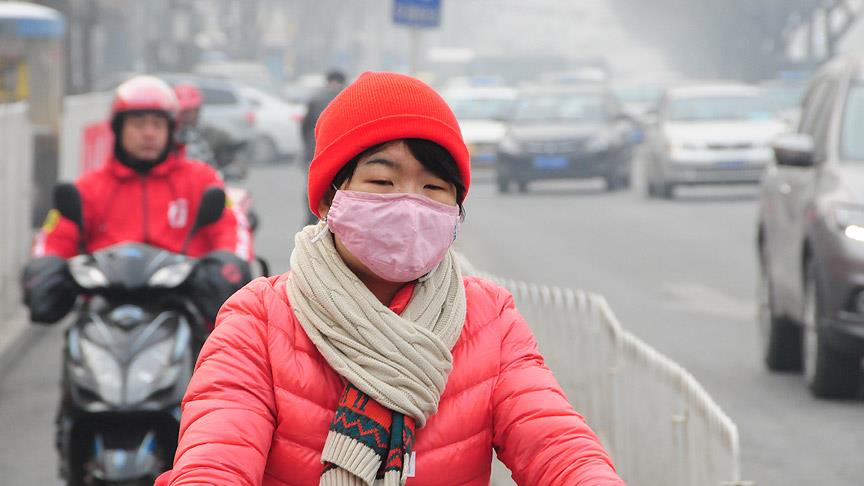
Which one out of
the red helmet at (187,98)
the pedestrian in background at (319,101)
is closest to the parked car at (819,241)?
the red helmet at (187,98)

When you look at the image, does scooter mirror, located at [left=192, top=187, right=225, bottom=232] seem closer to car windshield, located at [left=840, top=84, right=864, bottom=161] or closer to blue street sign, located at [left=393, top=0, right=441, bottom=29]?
Result: car windshield, located at [left=840, top=84, right=864, bottom=161]

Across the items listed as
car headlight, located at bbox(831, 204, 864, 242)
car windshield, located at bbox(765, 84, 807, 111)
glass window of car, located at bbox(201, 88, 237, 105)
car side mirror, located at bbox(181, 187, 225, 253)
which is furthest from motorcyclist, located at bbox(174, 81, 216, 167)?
car windshield, located at bbox(765, 84, 807, 111)

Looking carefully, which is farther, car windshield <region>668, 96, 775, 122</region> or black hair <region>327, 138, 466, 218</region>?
car windshield <region>668, 96, 775, 122</region>

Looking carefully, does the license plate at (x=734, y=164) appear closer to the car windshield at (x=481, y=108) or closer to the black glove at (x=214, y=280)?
the car windshield at (x=481, y=108)

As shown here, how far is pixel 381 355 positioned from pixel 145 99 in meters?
3.68

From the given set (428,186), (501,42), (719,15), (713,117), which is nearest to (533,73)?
(719,15)

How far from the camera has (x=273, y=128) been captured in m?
37.6

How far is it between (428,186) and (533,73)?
8201 centimetres

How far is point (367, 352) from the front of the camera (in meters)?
2.88

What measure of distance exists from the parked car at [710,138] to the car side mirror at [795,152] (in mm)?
16323

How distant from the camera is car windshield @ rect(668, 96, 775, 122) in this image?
2714 centimetres

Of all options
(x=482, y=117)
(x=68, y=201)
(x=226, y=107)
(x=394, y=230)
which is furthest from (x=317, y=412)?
(x=226, y=107)

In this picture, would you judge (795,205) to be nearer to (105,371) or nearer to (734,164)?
(105,371)

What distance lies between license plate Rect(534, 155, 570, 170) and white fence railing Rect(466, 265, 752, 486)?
2089 centimetres
